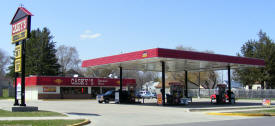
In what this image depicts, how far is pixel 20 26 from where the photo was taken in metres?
23.5

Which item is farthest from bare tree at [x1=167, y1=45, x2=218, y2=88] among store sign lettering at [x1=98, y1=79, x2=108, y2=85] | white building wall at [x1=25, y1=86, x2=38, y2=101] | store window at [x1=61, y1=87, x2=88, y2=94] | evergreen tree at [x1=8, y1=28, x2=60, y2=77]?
white building wall at [x1=25, y1=86, x2=38, y2=101]

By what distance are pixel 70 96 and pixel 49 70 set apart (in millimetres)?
22288

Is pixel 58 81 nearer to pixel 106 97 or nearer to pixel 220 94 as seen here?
pixel 106 97

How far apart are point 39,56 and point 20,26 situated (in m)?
54.3

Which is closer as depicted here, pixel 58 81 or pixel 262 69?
pixel 58 81

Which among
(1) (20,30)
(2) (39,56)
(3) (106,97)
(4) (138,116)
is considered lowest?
(4) (138,116)

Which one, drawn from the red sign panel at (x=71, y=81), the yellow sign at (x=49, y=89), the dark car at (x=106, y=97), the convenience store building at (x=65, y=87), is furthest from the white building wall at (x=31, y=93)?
the dark car at (x=106, y=97)

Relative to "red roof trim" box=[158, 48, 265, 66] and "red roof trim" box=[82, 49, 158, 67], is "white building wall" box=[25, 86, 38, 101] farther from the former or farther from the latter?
"red roof trim" box=[158, 48, 265, 66]

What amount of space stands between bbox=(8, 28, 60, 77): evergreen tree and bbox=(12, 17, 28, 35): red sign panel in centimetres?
5205

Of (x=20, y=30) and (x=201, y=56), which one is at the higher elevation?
(x=20, y=30)

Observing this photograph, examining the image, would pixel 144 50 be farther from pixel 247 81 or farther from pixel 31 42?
pixel 31 42

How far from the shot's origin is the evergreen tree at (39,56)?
75000mm

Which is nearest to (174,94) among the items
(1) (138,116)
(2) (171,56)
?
(2) (171,56)

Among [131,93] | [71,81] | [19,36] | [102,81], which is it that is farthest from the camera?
[102,81]
